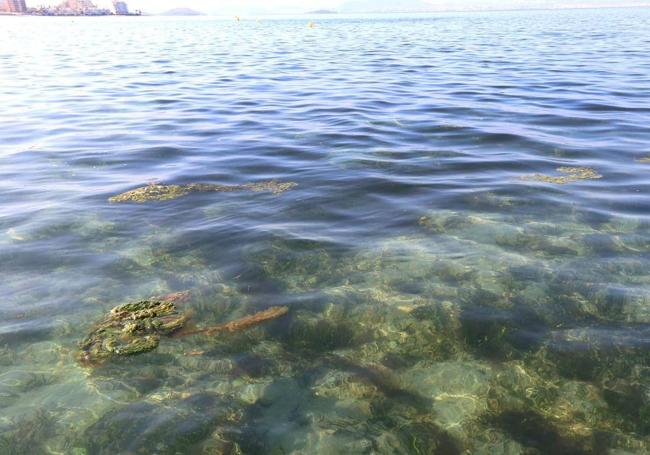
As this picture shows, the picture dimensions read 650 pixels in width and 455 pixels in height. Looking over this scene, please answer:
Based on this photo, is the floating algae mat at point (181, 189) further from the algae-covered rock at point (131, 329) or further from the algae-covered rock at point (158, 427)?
the algae-covered rock at point (158, 427)

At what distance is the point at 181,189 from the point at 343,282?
479 cm

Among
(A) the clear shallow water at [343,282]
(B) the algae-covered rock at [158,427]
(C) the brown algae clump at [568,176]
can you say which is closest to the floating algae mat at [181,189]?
(A) the clear shallow water at [343,282]

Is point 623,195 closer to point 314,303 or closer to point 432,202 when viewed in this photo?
point 432,202

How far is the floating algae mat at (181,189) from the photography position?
934 centimetres

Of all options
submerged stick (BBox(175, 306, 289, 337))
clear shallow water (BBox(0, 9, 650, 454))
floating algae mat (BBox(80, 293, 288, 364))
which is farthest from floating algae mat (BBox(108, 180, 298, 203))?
submerged stick (BBox(175, 306, 289, 337))

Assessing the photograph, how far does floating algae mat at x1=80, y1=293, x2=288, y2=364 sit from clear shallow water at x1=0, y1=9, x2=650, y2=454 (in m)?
0.17

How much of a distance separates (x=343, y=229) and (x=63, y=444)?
5028 mm

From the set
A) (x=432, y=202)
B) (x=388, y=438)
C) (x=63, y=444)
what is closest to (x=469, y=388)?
(x=388, y=438)

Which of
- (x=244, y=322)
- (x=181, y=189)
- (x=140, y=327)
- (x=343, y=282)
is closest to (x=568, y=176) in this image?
(x=343, y=282)

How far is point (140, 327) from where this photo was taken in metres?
5.52

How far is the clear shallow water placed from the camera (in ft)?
14.2

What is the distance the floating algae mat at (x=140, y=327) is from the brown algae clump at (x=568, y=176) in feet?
21.6

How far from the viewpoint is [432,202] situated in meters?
8.95

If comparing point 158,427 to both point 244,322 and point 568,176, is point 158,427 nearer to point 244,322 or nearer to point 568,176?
point 244,322
